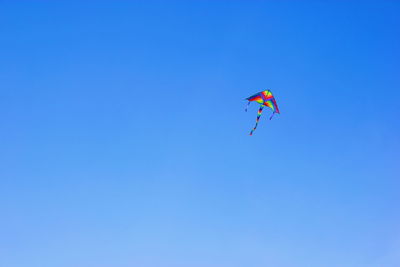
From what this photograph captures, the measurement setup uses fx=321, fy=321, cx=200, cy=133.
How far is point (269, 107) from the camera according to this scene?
3241 cm

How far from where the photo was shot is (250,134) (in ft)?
88.5

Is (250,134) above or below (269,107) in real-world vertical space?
below

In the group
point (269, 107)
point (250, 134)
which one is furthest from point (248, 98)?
point (250, 134)

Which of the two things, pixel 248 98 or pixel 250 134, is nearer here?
pixel 250 134

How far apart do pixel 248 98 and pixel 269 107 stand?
238 centimetres

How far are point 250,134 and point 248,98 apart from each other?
245 inches

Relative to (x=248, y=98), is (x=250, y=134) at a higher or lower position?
lower

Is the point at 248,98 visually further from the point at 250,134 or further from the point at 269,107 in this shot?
the point at 250,134

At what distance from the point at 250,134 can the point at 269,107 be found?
6.68 metres

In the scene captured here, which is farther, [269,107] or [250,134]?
[269,107]

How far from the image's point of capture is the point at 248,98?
32.0m
